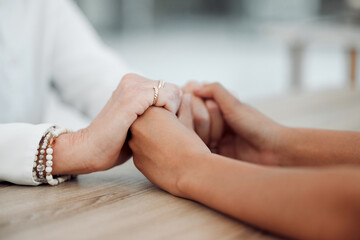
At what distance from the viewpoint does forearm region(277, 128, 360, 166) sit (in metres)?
0.70

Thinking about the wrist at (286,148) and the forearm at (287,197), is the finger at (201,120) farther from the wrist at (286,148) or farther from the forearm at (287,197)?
the forearm at (287,197)

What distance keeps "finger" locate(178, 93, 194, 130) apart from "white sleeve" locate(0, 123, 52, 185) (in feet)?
0.88

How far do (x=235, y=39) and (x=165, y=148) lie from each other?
7785 mm

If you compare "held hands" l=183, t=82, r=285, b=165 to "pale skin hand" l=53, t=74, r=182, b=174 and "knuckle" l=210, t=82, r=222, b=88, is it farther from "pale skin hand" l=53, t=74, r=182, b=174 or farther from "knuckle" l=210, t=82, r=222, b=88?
"pale skin hand" l=53, t=74, r=182, b=174

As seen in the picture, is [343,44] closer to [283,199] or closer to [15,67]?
[15,67]

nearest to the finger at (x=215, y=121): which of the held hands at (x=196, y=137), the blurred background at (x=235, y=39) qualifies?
the held hands at (x=196, y=137)

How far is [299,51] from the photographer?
9.55 ft

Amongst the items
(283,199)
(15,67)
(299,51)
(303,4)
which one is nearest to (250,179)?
(283,199)

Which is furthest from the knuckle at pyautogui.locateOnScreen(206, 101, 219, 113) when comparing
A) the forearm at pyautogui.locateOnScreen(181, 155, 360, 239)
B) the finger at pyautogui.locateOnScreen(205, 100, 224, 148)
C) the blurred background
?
the blurred background

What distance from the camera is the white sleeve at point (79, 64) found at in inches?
43.5

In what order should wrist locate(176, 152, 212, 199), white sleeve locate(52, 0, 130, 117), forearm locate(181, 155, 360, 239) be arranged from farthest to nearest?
white sleeve locate(52, 0, 130, 117), wrist locate(176, 152, 212, 199), forearm locate(181, 155, 360, 239)

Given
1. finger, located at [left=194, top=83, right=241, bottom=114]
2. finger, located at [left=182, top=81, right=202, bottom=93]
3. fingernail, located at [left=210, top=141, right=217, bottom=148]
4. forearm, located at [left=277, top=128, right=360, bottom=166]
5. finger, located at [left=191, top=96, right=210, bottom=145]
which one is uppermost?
finger, located at [left=182, top=81, right=202, bottom=93]

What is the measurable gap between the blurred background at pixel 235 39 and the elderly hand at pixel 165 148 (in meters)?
2.34

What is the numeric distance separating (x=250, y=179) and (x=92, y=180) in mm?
348
